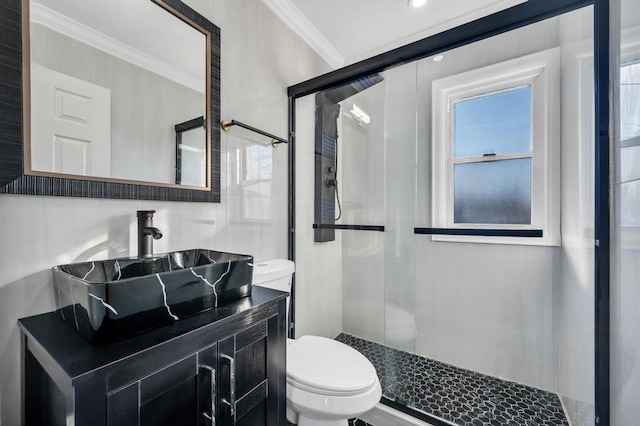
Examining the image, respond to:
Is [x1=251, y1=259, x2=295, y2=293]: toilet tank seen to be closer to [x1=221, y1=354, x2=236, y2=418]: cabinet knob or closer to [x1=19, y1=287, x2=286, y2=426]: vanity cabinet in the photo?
[x1=19, y1=287, x2=286, y2=426]: vanity cabinet

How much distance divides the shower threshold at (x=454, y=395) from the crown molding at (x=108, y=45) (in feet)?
6.52

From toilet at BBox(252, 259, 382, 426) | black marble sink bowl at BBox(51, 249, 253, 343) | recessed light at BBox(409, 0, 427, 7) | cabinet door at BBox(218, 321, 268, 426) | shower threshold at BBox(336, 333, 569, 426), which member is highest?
recessed light at BBox(409, 0, 427, 7)

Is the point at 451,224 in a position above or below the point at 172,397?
above

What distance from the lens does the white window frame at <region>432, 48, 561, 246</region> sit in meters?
1.64

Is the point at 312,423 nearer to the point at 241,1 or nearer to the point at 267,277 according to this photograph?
the point at 267,277

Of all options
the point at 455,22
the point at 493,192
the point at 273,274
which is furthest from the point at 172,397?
the point at 455,22

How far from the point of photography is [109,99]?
3.22 feet

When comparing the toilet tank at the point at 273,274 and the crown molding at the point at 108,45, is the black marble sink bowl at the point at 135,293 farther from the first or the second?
the crown molding at the point at 108,45

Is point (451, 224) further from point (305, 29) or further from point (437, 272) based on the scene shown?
point (305, 29)

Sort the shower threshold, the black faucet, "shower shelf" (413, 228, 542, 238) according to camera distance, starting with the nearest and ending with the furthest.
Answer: the black faucet, the shower threshold, "shower shelf" (413, 228, 542, 238)

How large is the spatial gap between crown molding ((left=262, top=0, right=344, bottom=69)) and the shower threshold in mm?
2319

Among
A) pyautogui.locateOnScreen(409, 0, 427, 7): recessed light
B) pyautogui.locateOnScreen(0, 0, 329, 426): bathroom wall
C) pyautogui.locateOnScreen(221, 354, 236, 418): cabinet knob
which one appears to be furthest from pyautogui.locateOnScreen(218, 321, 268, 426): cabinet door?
pyautogui.locateOnScreen(409, 0, 427, 7): recessed light

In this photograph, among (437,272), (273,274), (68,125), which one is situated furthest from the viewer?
(437,272)

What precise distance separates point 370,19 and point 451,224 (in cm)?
154
